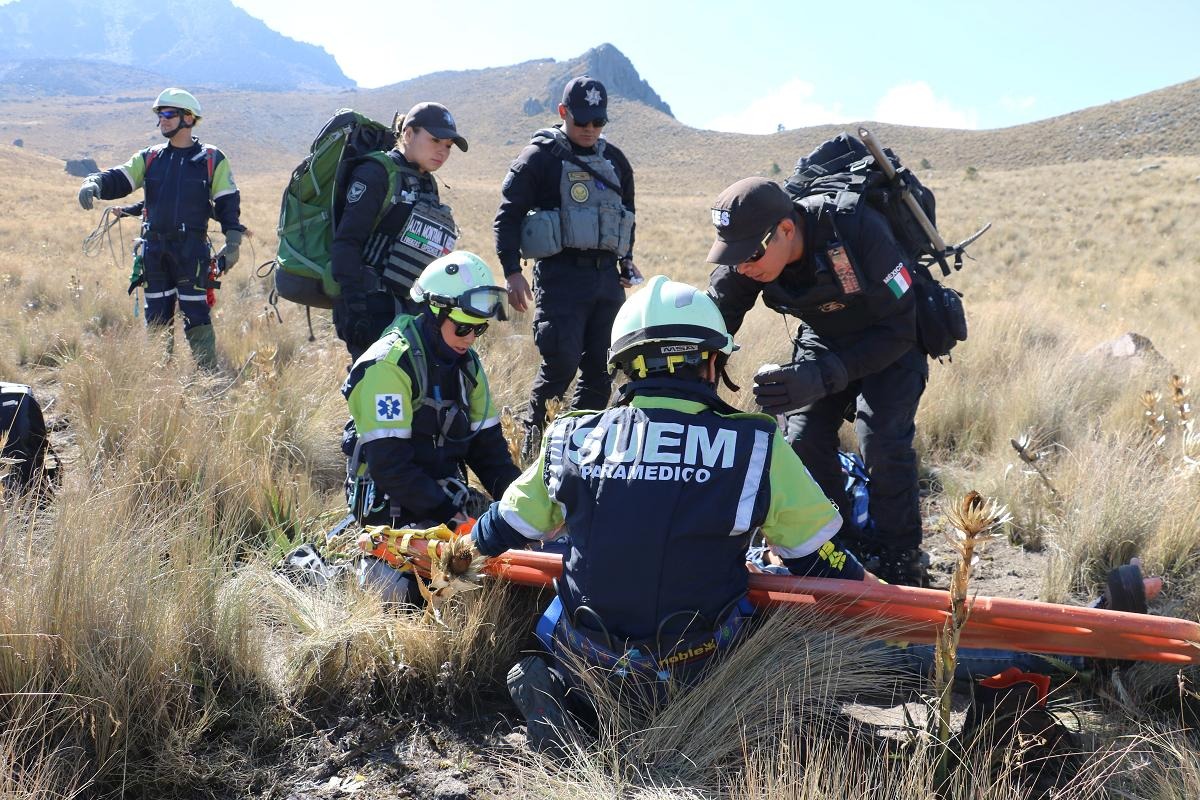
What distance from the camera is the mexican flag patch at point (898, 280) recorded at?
3.66 metres

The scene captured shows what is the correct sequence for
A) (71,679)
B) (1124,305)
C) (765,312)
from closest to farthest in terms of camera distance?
1. (71,679)
2. (765,312)
3. (1124,305)

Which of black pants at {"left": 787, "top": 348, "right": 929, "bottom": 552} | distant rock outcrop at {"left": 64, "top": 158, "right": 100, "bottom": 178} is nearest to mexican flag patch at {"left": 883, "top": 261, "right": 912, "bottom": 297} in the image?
black pants at {"left": 787, "top": 348, "right": 929, "bottom": 552}

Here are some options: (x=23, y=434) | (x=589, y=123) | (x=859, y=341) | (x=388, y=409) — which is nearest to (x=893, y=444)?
(x=859, y=341)

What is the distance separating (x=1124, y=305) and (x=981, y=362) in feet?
22.8

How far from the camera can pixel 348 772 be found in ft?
8.96

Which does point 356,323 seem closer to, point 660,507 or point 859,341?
point 859,341

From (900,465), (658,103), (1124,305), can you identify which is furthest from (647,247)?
(658,103)

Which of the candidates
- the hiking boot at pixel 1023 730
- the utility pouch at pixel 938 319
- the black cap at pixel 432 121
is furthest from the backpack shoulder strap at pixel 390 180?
the hiking boot at pixel 1023 730

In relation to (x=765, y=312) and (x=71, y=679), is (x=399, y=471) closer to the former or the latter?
(x=71, y=679)

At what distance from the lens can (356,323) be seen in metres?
4.60

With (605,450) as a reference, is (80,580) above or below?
below

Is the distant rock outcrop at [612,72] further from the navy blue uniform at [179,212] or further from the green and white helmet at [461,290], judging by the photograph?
the green and white helmet at [461,290]

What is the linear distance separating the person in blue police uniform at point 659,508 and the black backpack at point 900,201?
147cm

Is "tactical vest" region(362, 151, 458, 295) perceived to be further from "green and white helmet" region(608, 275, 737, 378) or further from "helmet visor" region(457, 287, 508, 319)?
"green and white helmet" region(608, 275, 737, 378)
